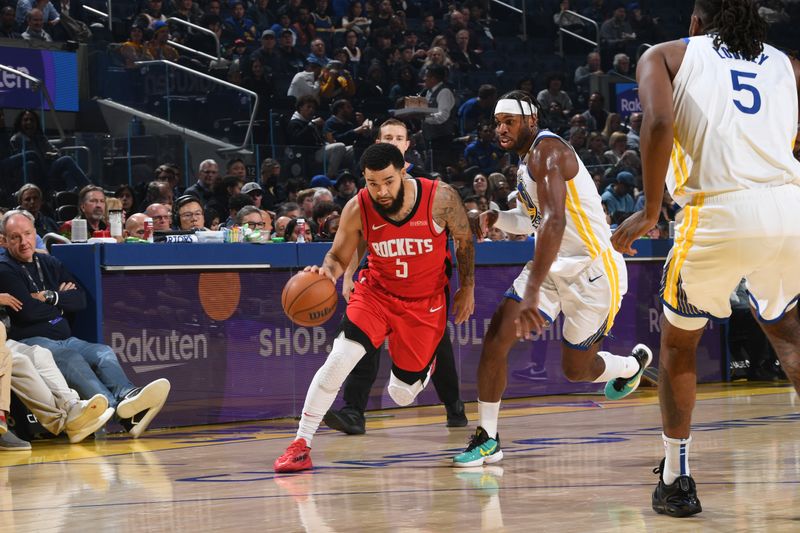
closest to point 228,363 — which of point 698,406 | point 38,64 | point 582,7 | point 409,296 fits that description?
point 409,296

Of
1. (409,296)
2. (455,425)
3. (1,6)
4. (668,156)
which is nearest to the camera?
(668,156)

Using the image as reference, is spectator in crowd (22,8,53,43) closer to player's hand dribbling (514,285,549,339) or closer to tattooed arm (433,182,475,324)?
tattooed arm (433,182,475,324)

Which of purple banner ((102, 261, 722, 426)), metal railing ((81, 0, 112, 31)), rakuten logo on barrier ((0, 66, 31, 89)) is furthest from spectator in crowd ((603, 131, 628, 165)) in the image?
rakuten logo on barrier ((0, 66, 31, 89))

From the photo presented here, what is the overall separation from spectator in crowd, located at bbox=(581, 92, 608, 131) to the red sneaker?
13.3 m

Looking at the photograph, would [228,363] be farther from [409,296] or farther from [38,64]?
[38,64]

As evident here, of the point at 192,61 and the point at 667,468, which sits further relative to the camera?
the point at 192,61

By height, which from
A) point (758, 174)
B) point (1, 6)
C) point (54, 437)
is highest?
point (1, 6)

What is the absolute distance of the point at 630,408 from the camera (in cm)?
947

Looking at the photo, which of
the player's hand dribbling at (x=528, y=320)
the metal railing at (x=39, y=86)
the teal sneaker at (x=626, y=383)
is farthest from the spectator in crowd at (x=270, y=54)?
the player's hand dribbling at (x=528, y=320)

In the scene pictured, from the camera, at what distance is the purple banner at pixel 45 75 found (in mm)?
14031

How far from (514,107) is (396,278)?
116 centimetres

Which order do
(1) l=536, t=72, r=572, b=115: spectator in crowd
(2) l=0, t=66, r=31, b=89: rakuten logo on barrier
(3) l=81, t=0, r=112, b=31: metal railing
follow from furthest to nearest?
(1) l=536, t=72, r=572, b=115: spectator in crowd < (3) l=81, t=0, r=112, b=31: metal railing < (2) l=0, t=66, r=31, b=89: rakuten logo on barrier

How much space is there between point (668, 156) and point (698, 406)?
542cm

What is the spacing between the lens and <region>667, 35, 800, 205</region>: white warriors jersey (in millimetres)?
4426
